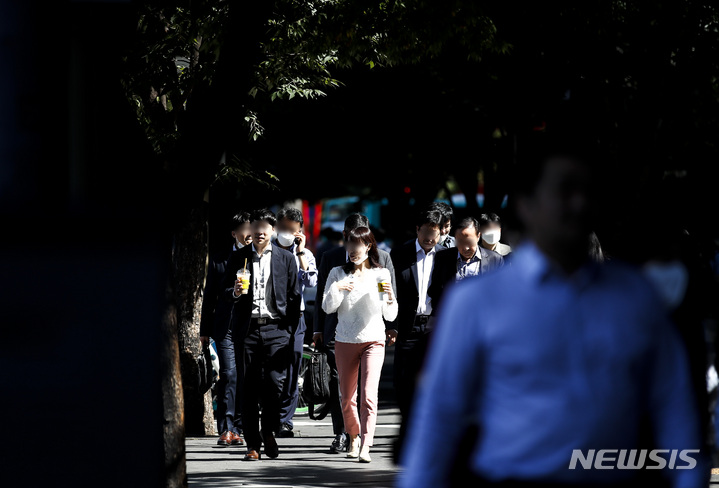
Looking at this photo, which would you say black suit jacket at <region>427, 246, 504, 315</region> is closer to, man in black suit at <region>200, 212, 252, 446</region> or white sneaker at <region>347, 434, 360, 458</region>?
white sneaker at <region>347, 434, 360, 458</region>

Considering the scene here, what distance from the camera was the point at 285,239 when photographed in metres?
11.3

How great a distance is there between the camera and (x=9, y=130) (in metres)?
6.07

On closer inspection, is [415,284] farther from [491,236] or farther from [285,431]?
[285,431]

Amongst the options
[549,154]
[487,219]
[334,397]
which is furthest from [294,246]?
[549,154]

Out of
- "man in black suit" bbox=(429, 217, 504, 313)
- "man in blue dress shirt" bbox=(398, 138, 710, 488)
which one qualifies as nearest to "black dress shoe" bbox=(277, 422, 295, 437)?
"man in black suit" bbox=(429, 217, 504, 313)

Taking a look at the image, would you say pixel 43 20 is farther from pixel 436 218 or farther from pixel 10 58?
pixel 436 218

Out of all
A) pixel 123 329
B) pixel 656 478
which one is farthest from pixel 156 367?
pixel 656 478

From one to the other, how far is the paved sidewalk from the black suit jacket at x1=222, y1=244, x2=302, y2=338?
1068 millimetres

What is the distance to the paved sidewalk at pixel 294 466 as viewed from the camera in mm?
8227

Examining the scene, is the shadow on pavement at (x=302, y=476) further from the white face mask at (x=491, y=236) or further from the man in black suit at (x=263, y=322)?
the white face mask at (x=491, y=236)

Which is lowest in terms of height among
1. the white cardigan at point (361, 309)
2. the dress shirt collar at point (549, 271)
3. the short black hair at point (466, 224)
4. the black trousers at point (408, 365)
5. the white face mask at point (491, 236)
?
the black trousers at point (408, 365)

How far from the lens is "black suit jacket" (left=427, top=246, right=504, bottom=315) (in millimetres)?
8500

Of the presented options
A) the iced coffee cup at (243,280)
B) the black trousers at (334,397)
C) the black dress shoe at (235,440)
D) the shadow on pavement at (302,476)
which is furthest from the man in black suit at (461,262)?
the black dress shoe at (235,440)

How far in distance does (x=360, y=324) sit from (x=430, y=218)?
3.37 ft
